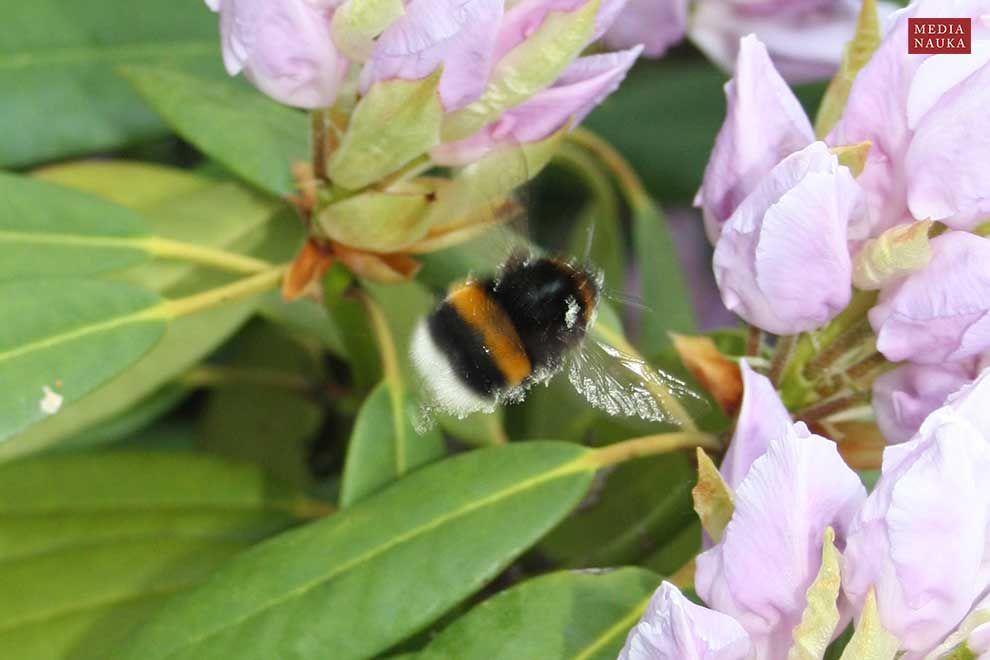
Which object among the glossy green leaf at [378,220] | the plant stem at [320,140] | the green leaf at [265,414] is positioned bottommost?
the green leaf at [265,414]

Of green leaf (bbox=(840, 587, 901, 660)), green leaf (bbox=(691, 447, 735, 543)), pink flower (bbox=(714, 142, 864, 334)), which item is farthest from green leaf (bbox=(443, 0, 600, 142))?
green leaf (bbox=(840, 587, 901, 660))

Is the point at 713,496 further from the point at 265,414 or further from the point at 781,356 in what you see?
the point at 265,414

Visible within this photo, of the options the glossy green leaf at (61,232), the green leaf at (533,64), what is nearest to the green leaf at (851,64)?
the green leaf at (533,64)

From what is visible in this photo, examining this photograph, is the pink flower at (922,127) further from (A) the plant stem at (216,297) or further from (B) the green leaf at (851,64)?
(A) the plant stem at (216,297)

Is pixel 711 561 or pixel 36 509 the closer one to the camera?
pixel 711 561

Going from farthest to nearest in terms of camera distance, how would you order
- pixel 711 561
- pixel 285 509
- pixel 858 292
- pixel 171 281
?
1. pixel 285 509
2. pixel 171 281
3. pixel 858 292
4. pixel 711 561

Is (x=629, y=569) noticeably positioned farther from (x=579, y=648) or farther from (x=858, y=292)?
(x=858, y=292)

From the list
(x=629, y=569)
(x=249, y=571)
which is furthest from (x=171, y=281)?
(x=629, y=569)
